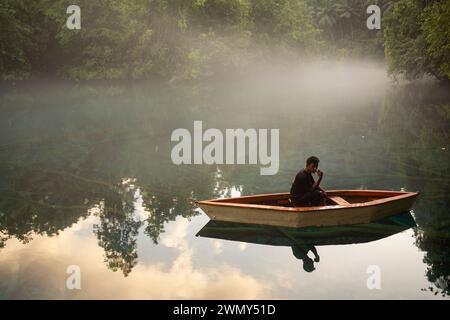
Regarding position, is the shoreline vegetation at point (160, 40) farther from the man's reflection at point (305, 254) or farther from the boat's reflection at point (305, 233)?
the man's reflection at point (305, 254)

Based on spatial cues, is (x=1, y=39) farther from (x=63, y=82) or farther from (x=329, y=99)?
(x=329, y=99)

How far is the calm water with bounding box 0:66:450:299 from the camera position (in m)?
8.08

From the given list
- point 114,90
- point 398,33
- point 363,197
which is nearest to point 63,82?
point 114,90

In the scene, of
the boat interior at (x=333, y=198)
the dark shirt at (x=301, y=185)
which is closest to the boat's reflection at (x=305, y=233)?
the boat interior at (x=333, y=198)

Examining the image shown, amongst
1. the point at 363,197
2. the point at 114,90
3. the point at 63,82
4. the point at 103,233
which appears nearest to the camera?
the point at 103,233

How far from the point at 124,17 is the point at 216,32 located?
8886 millimetres

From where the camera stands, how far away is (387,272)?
836 centimetres

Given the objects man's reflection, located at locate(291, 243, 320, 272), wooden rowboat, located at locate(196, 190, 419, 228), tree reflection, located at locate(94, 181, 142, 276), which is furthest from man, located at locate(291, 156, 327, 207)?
tree reflection, located at locate(94, 181, 142, 276)

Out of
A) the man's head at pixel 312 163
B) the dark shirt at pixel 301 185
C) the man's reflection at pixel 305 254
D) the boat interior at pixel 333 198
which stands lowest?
the man's reflection at pixel 305 254

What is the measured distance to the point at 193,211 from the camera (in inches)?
464

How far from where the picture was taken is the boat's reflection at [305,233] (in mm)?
9497

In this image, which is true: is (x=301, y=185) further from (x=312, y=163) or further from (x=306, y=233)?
(x=306, y=233)

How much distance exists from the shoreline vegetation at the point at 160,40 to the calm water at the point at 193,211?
11025 millimetres

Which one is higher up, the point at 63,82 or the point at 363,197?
the point at 63,82
